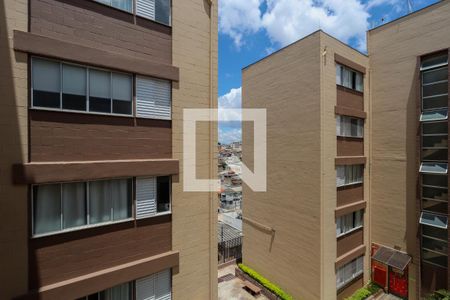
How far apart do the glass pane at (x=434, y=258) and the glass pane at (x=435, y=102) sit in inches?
359

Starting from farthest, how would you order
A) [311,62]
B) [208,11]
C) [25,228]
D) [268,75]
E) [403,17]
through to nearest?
[268,75] < [403,17] < [311,62] < [208,11] < [25,228]

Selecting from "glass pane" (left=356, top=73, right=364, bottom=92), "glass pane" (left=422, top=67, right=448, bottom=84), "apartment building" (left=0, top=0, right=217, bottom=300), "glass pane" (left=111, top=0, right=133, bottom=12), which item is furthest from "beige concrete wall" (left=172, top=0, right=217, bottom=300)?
"glass pane" (left=422, top=67, right=448, bottom=84)

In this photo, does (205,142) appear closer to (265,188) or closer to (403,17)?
(265,188)

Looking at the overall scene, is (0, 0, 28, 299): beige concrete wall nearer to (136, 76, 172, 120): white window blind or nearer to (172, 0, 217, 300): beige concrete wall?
(136, 76, 172, 120): white window blind

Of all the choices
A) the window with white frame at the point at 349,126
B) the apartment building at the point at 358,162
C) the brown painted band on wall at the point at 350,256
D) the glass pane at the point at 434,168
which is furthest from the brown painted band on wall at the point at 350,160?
the brown painted band on wall at the point at 350,256

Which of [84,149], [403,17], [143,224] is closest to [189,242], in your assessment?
[143,224]

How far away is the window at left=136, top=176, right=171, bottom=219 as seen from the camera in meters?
8.04

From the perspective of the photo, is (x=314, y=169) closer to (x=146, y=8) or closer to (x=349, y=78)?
(x=349, y=78)

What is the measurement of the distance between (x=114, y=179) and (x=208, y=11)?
7790 mm

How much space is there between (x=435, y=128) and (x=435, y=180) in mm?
3238

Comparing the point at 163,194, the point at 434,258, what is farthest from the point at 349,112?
the point at 163,194

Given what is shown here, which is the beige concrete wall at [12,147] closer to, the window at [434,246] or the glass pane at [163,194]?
the glass pane at [163,194]

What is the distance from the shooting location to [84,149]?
23.1 ft

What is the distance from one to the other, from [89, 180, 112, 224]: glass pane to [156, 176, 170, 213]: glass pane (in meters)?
1.65
